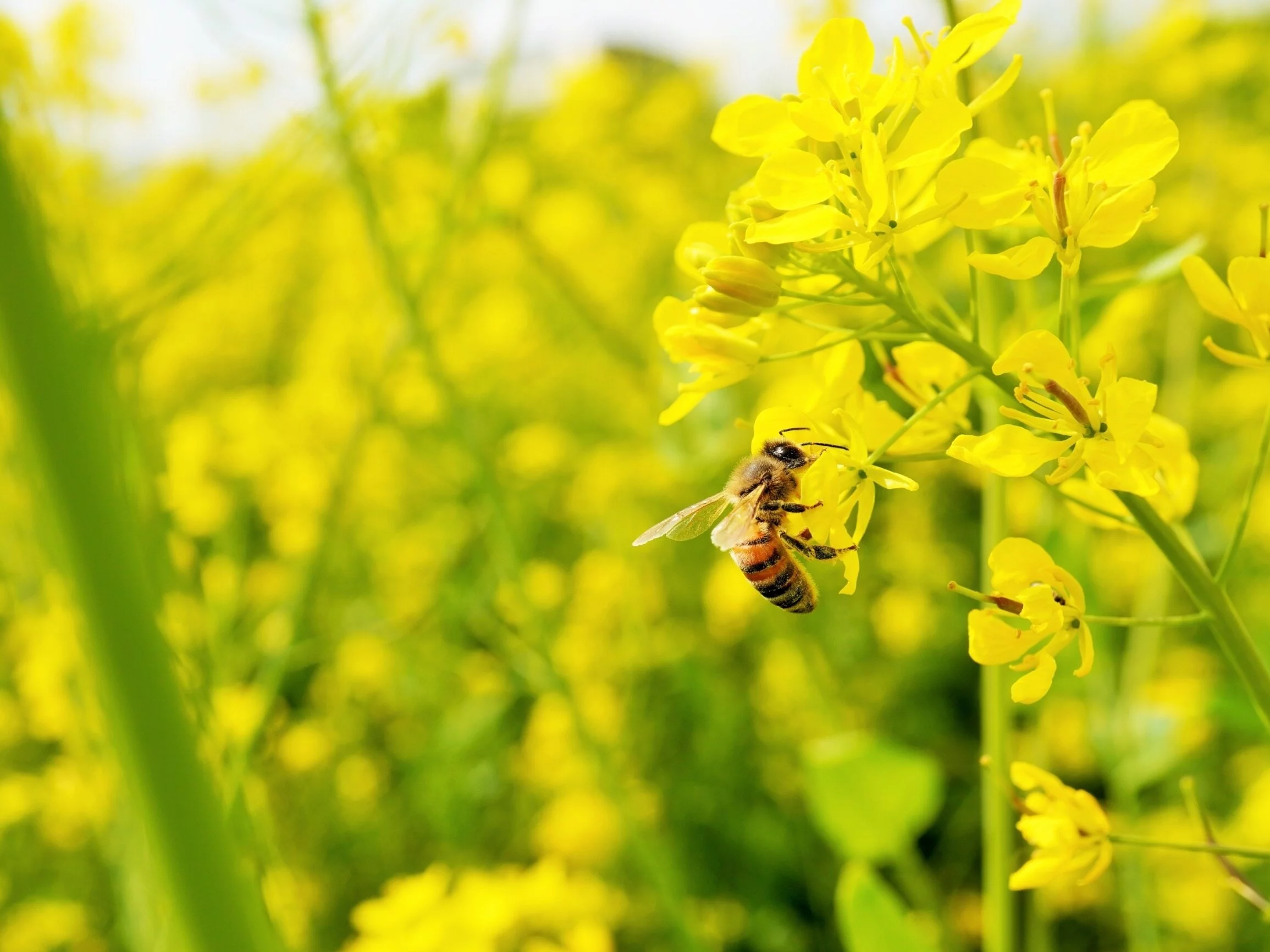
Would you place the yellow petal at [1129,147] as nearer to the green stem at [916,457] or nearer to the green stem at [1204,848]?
the green stem at [916,457]

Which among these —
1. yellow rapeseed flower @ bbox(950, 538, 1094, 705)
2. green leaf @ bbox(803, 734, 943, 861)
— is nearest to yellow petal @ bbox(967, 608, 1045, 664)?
yellow rapeseed flower @ bbox(950, 538, 1094, 705)

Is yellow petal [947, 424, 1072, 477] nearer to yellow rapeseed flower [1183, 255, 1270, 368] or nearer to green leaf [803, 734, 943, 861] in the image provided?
yellow rapeseed flower [1183, 255, 1270, 368]

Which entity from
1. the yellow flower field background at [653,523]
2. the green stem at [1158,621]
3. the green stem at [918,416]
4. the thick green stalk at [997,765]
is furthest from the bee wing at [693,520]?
the green stem at [1158,621]

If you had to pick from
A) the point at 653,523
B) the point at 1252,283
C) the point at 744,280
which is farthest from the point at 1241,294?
the point at 653,523

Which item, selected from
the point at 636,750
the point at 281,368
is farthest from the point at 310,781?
the point at 281,368

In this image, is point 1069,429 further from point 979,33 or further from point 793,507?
point 793,507

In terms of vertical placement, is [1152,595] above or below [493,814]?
above

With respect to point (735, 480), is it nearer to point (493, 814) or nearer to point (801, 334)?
point (801, 334)
